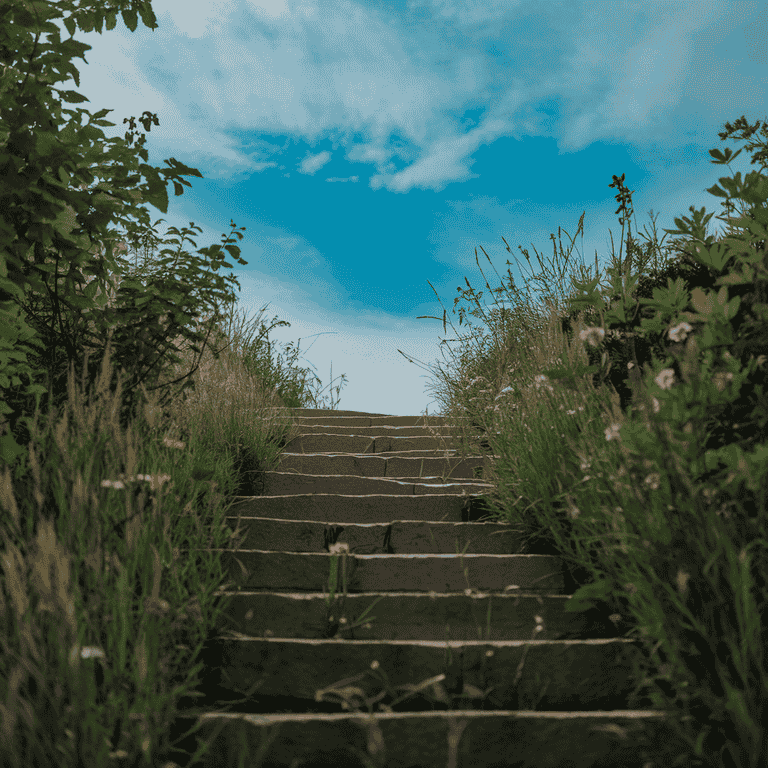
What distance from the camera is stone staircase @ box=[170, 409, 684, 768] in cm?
146

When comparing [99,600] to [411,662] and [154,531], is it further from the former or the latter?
[411,662]

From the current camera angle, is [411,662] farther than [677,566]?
Yes

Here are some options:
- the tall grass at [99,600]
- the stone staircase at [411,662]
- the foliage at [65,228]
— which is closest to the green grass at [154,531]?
the tall grass at [99,600]

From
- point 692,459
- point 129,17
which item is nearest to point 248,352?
point 129,17

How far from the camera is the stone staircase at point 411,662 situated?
1.46 metres

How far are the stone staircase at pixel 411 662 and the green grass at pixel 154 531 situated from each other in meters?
0.13

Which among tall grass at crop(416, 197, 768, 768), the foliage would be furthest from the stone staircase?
the foliage

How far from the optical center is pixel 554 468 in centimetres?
248

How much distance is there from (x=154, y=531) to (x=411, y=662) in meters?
0.96

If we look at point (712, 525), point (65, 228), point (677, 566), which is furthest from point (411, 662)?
point (65, 228)

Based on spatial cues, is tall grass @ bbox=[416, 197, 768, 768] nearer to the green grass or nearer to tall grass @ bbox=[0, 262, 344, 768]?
the green grass

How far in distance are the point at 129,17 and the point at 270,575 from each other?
8.76ft

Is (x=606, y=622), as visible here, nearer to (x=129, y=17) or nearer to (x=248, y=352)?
(x=129, y=17)

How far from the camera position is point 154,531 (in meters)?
1.81
